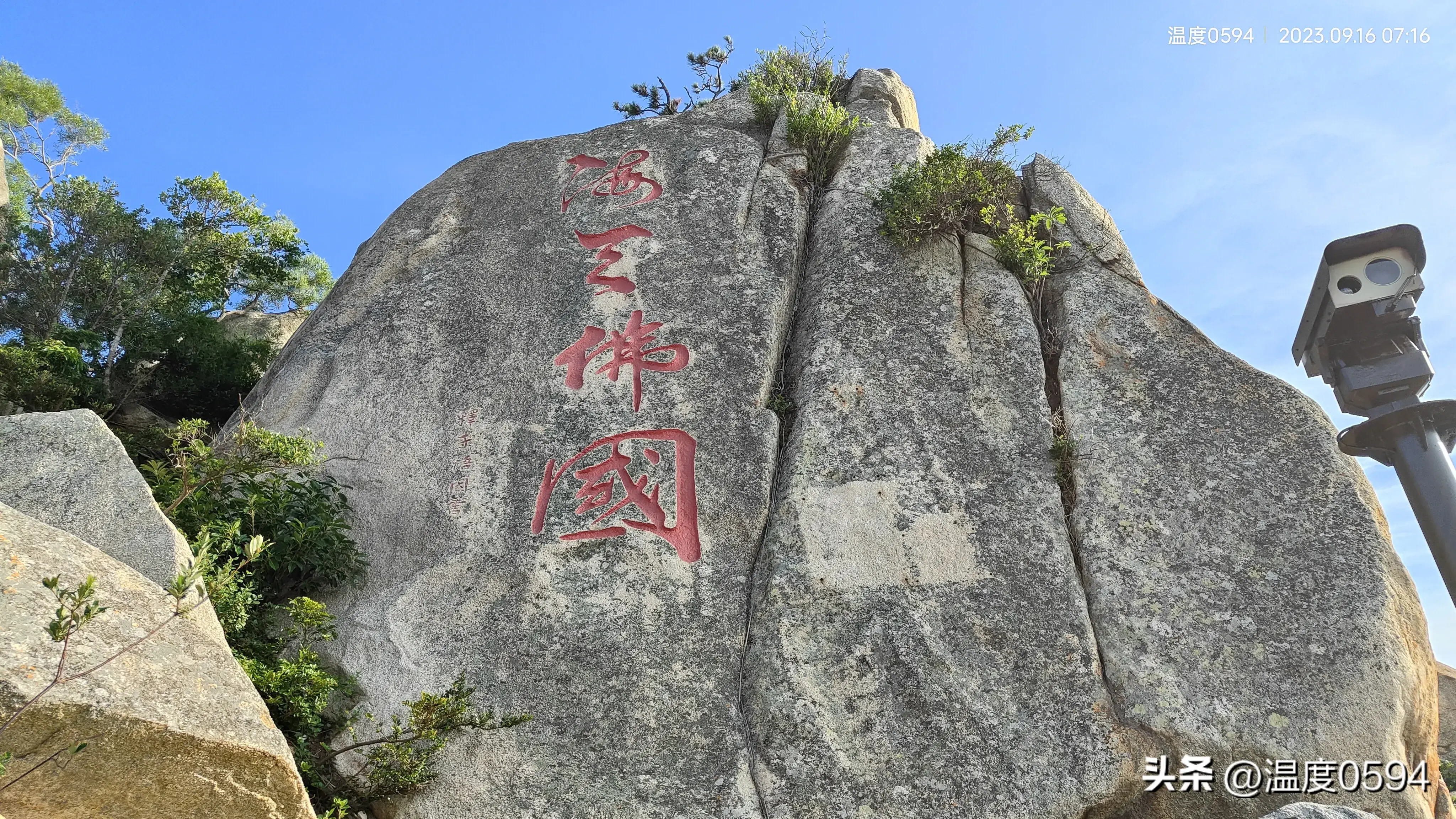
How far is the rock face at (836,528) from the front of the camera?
5.18m

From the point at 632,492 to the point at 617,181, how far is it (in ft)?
11.8

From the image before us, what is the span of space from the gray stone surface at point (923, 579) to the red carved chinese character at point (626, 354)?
93 cm

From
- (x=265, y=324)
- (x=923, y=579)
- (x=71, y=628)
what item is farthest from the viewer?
(x=265, y=324)

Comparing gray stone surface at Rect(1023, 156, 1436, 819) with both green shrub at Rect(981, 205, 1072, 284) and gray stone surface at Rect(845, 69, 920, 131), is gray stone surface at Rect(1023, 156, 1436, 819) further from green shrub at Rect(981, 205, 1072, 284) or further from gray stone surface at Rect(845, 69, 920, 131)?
gray stone surface at Rect(845, 69, 920, 131)

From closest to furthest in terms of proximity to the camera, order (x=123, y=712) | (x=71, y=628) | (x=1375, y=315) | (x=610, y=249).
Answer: (x=71, y=628)
(x=123, y=712)
(x=1375, y=315)
(x=610, y=249)

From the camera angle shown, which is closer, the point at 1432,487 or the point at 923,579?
the point at 1432,487

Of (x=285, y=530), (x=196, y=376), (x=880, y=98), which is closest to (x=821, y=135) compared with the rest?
(x=880, y=98)

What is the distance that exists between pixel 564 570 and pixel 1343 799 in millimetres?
4268

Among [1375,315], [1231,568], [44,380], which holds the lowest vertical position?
[1231,568]

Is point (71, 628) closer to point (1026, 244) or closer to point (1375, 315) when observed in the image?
point (1375, 315)

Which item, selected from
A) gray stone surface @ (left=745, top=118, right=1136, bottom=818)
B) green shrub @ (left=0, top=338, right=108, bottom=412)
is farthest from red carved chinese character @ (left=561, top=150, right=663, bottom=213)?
green shrub @ (left=0, top=338, right=108, bottom=412)

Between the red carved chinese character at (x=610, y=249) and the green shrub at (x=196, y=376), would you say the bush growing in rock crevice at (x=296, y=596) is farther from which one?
the green shrub at (x=196, y=376)

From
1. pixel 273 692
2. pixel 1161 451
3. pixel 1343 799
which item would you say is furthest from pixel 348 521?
pixel 1343 799

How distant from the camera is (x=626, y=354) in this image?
749 cm
